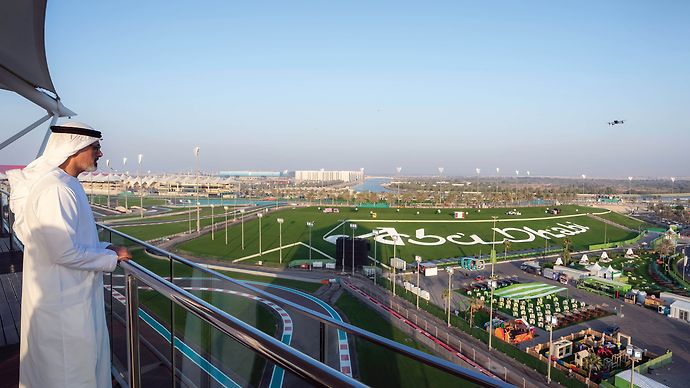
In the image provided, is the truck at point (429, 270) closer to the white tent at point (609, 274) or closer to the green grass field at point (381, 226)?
the green grass field at point (381, 226)

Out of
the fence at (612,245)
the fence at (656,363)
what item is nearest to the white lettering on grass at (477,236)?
the fence at (612,245)

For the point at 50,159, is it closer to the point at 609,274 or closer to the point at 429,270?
the point at 429,270

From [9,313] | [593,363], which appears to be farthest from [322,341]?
[593,363]

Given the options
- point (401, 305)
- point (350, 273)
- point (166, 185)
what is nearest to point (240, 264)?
point (350, 273)

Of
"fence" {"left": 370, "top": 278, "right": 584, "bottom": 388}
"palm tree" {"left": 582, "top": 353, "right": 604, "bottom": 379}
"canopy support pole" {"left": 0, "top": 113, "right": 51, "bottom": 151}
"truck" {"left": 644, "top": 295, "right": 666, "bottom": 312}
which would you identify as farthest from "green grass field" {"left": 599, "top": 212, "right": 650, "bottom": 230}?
"canopy support pole" {"left": 0, "top": 113, "right": 51, "bottom": 151}

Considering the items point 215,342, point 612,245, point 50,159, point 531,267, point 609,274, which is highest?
point 50,159
